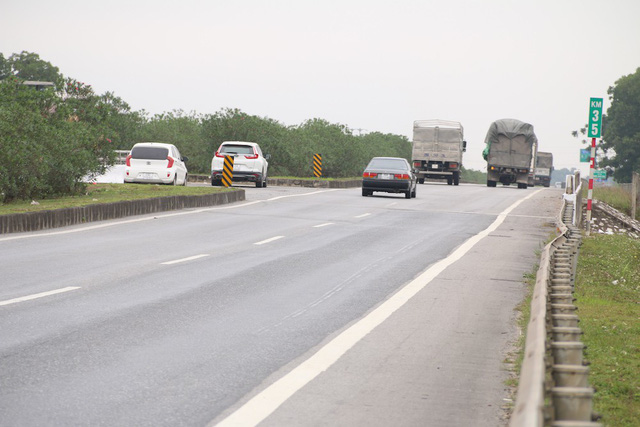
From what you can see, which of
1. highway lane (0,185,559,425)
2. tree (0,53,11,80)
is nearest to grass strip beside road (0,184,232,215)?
highway lane (0,185,559,425)

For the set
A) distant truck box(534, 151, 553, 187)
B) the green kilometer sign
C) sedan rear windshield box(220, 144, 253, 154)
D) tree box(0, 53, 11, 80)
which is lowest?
distant truck box(534, 151, 553, 187)

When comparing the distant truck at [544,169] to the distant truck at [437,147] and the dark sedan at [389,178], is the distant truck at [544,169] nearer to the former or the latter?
the distant truck at [437,147]

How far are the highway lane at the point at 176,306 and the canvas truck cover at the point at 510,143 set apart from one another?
35192 mm

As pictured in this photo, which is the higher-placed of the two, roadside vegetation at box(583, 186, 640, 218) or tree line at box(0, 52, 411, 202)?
tree line at box(0, 52, 411, 202)

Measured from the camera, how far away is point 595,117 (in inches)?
877

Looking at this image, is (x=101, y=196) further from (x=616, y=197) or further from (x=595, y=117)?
(x=616, y=197)

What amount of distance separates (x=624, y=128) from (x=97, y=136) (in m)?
75.1

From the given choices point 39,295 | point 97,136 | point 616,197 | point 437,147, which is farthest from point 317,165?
point 39,295

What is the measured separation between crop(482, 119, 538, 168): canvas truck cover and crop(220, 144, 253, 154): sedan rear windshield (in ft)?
65.6

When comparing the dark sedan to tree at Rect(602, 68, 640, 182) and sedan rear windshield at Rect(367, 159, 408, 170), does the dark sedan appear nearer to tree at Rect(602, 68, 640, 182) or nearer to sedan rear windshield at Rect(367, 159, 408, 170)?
sedan rear windshield at Rect(367, 159, 408, 170)

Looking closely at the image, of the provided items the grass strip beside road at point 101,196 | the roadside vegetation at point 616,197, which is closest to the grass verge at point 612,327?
the grass strip beside road at point 101,196

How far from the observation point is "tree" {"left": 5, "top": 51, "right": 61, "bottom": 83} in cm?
11144

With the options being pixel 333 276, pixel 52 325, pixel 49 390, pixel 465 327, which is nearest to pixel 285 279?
pixel 333 276

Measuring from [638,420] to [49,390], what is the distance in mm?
3665
